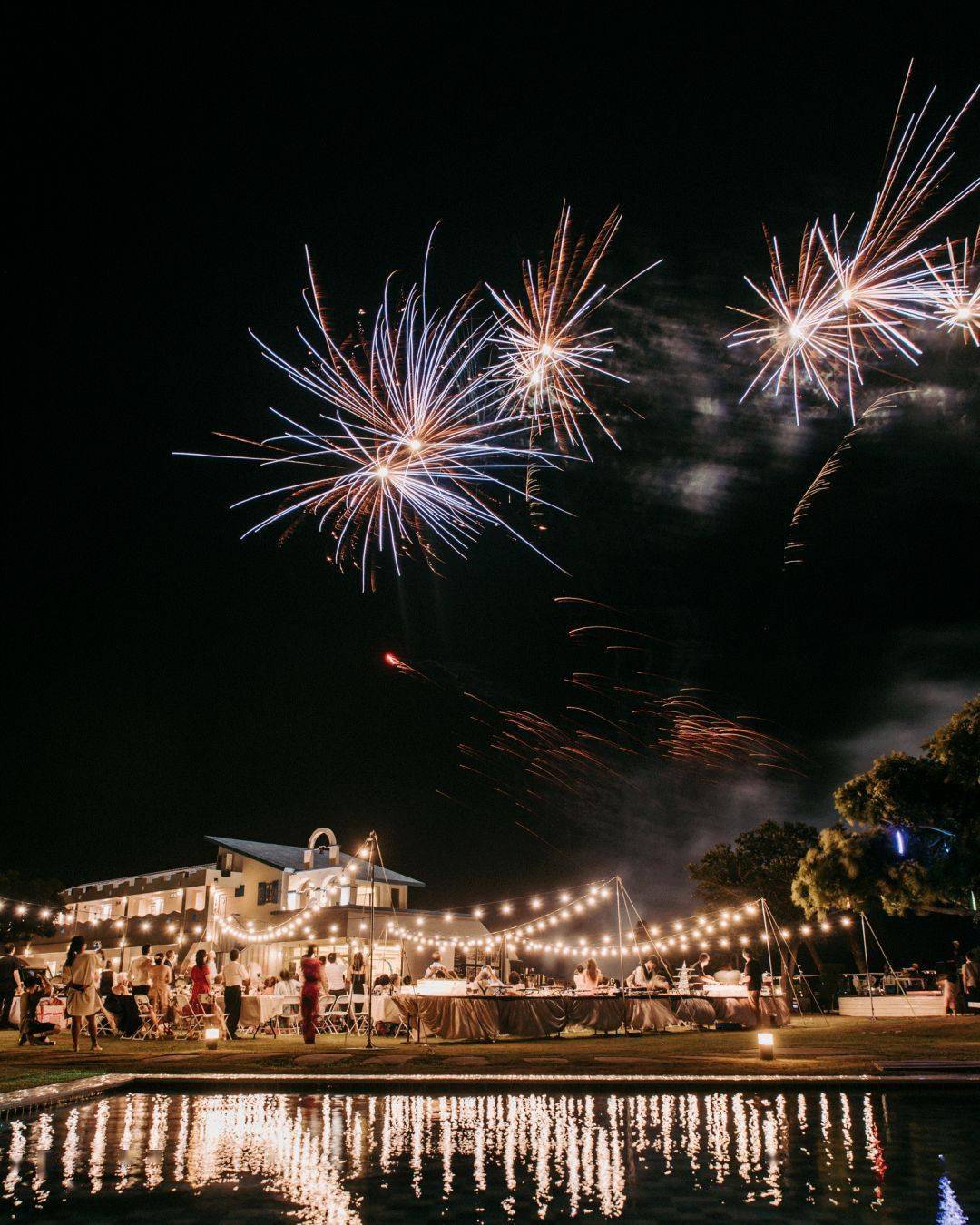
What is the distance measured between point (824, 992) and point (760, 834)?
10938 millimetres

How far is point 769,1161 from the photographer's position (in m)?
5.17

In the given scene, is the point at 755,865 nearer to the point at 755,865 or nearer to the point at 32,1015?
the point at 755,865

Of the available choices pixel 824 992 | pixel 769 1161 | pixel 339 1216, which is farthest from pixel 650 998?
pixel 339 1216

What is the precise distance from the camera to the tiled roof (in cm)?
3994

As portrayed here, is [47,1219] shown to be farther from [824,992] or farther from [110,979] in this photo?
[824,992]

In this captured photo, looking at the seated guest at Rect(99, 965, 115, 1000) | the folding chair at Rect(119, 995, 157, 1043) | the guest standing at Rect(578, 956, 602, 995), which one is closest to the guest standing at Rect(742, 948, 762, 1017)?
the guest standing at Rect(578, 956, 602, 995)

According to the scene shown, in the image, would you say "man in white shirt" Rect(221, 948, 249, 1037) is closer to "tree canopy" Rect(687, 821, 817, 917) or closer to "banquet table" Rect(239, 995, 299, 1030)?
"banquet table" Rect(239, 995, 299, 1030)

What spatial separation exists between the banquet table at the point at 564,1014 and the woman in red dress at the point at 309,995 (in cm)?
188

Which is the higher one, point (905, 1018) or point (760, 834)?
point (760, 834)

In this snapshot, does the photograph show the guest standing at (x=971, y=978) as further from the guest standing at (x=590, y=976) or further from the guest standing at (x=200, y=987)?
the guest standing at (x=200, y=987)

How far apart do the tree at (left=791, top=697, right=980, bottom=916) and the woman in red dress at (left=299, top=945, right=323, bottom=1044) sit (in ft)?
36.7

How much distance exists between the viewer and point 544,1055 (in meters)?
11.4

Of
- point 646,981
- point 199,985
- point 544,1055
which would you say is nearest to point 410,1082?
point 544,1055

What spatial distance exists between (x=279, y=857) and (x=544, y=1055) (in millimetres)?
32730
